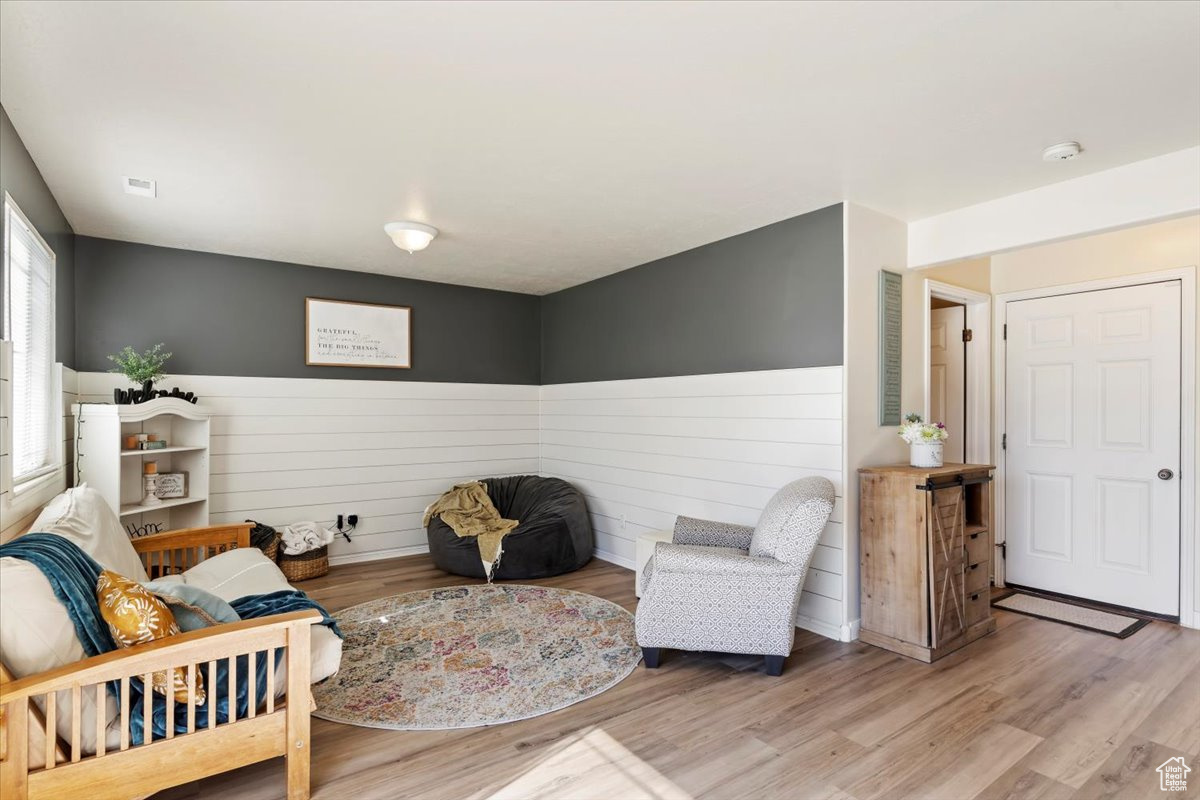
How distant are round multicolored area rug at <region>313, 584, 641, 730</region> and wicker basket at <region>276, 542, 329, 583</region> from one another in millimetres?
884

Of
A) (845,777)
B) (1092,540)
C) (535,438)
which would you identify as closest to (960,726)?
(845,777)

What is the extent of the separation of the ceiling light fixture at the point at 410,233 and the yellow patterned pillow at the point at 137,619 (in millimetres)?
2465

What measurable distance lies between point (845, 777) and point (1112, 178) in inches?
116

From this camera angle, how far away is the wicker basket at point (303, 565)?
4.60 meters

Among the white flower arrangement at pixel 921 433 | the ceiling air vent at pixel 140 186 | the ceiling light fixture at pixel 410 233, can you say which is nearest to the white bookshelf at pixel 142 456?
the ceiling air vent at pixel 140 186

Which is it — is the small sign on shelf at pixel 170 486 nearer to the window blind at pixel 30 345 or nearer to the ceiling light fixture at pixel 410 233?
the window blind at pixel 30 345

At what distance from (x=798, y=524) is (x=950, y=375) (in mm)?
2573

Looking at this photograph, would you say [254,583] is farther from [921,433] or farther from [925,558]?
[921,433]

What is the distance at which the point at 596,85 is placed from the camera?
7.29 ft

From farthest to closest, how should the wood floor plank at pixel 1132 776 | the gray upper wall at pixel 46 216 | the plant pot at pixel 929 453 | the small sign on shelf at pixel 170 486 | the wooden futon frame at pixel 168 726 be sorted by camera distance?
the small sign on shelf at pixel 170 486
the plant pot at pixel 929 453
the gray upper wall at pixel 46 216
the wood floor plank at pixel 1132 776
the wooden futon frame at pixel 168 726

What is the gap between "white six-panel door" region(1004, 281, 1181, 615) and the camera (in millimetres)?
3768

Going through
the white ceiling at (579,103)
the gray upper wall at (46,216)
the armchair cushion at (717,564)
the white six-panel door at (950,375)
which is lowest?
the armchair cushion at (717,564)

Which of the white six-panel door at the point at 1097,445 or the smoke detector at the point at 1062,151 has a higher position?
the smoke detector at the point at 1062,151

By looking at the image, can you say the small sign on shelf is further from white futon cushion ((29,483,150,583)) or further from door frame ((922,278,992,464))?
door frame ((922,278,992,464))
